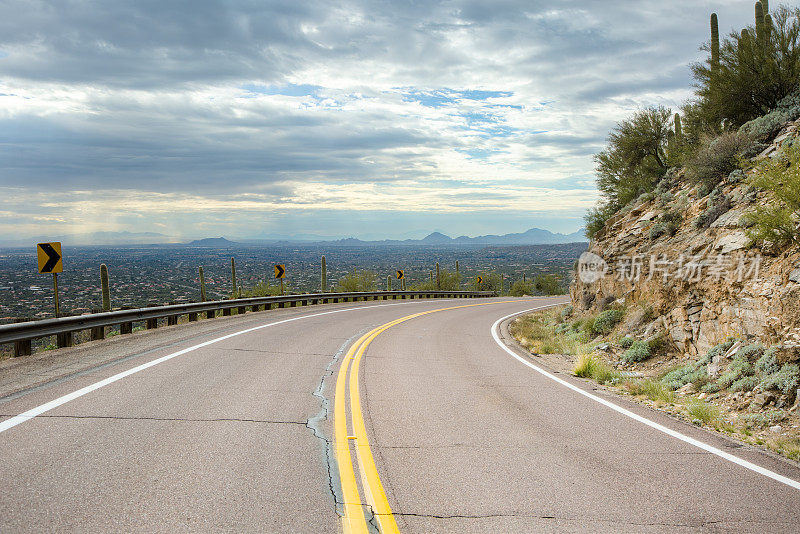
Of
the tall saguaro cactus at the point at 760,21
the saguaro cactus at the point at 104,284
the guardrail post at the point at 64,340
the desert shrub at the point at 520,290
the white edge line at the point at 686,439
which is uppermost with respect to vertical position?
the tall saguaro cactus at the point at 760,21

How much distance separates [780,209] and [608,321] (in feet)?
20.8

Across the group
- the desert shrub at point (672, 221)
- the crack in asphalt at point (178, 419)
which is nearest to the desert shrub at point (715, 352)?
the desert shrub at point (672, 221)

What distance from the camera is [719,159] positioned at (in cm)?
1459

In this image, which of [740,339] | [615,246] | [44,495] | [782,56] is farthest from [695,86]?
[44,495]

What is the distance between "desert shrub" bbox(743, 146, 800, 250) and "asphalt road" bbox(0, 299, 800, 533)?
13.9ft

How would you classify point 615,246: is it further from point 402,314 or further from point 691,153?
point 402,314

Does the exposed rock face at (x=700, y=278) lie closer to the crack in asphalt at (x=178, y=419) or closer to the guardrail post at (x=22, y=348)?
the crack in asphalt at (x=178, y=419)

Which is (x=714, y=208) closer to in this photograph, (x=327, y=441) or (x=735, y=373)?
(x=735, y=373)

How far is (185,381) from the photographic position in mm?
8727

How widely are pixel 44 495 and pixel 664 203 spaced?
704 inches

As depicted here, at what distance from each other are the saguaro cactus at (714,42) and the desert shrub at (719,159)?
13.7 feet

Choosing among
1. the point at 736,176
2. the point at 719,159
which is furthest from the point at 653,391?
the point at 719,159

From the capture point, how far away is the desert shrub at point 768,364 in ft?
25.9

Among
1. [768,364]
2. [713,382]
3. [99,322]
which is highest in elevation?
[99,322]
